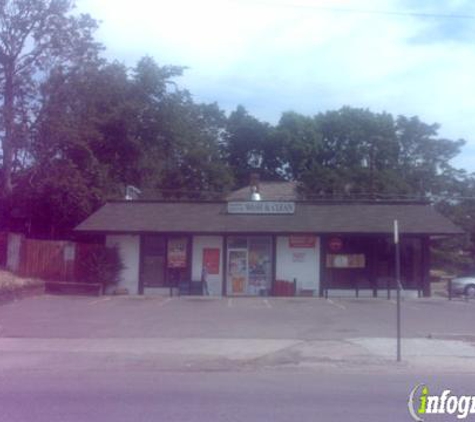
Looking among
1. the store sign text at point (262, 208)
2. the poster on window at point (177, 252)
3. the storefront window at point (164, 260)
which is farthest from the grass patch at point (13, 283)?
the store sign text at point (262, 208)

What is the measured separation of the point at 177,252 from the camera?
3516 cm

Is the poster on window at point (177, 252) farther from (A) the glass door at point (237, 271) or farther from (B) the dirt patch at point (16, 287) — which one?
(B) the dirt patch at point (16, 287)

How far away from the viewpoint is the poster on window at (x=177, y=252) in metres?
35.0

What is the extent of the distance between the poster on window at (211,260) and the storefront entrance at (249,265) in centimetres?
56

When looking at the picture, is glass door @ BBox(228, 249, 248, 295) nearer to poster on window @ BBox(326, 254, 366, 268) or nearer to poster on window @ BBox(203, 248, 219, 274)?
poster on window @ BBox(203, 248, 219, 274)

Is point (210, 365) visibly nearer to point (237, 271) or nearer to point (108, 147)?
point (237, 271)

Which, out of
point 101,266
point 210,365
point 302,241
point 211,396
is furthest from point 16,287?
point 211,396

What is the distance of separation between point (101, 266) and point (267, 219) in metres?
8.11

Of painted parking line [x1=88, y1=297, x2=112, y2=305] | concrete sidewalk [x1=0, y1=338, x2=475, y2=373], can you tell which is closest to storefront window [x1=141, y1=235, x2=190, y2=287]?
painted parking line [x1=88, y1=297, x2=112, y2=305]

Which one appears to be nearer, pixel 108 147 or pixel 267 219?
pixel 267 219

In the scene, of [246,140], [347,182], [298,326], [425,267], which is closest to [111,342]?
[298,326]

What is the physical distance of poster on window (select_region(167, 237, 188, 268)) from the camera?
115 ft

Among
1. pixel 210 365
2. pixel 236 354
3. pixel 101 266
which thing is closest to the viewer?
pixel 210 365

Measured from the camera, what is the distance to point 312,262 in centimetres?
3516
